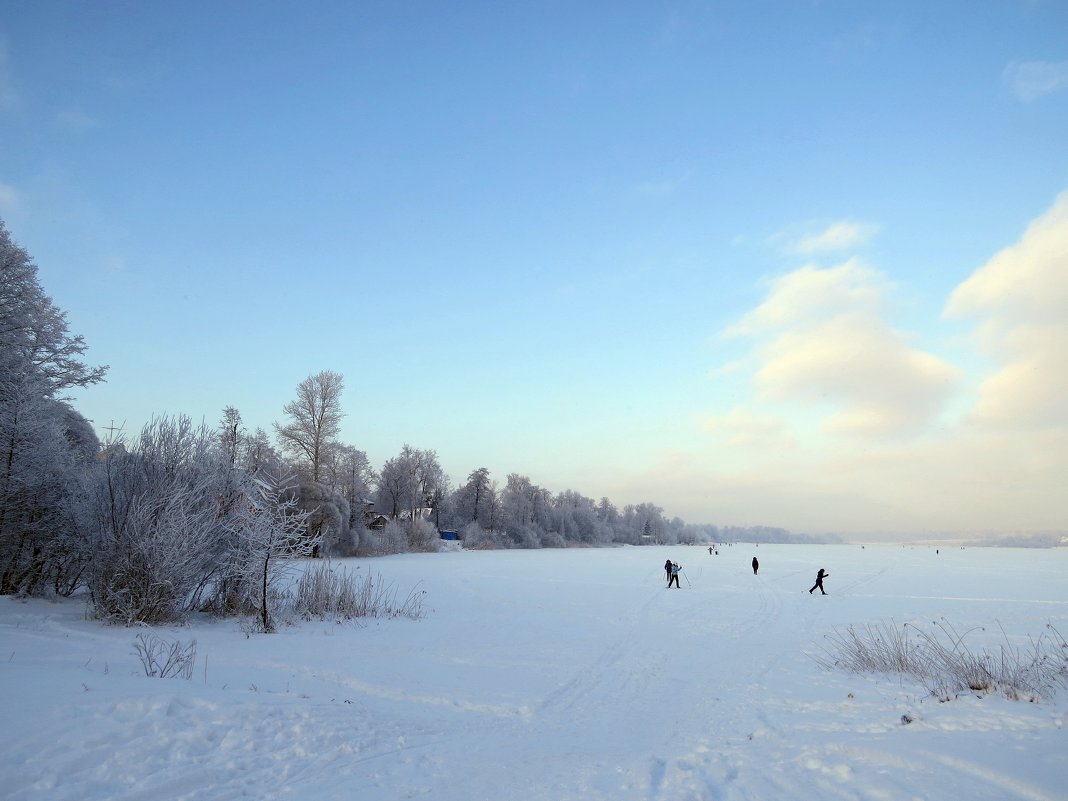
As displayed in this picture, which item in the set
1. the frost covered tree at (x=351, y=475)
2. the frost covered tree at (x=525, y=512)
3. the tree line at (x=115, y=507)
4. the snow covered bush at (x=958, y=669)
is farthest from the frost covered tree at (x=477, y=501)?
the snow covered bush at (x=958, y=669)

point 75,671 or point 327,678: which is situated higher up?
point 75,671

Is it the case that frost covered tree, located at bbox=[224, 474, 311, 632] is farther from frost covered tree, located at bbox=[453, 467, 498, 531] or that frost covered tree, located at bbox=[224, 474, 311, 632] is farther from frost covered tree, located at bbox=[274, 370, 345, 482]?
frost covered tree, located at bbox=[453, 467, 498, 531]

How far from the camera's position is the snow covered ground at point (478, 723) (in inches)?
200

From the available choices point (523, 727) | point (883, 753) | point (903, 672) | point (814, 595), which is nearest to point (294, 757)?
point (523, 727)

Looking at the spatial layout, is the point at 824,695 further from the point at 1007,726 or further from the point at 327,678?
the point at 327,678

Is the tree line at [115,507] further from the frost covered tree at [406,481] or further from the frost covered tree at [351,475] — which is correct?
the frost covered tree at [406,481]

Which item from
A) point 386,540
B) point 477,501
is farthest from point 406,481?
point 386,540

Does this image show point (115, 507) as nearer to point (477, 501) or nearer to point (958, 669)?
point (958, 669)

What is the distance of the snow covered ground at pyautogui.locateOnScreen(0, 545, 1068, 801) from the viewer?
5.09m

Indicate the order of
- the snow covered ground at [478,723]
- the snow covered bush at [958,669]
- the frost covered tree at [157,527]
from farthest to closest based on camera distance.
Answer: the frost covered tree at [157,527], the snow covered bush at [958,669], the snow covered ground at [478,723]

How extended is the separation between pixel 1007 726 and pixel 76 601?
64.3 feet

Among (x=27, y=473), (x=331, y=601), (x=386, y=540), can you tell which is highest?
(x=27, y=473)

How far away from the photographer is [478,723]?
7641mm

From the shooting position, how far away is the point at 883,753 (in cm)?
578
